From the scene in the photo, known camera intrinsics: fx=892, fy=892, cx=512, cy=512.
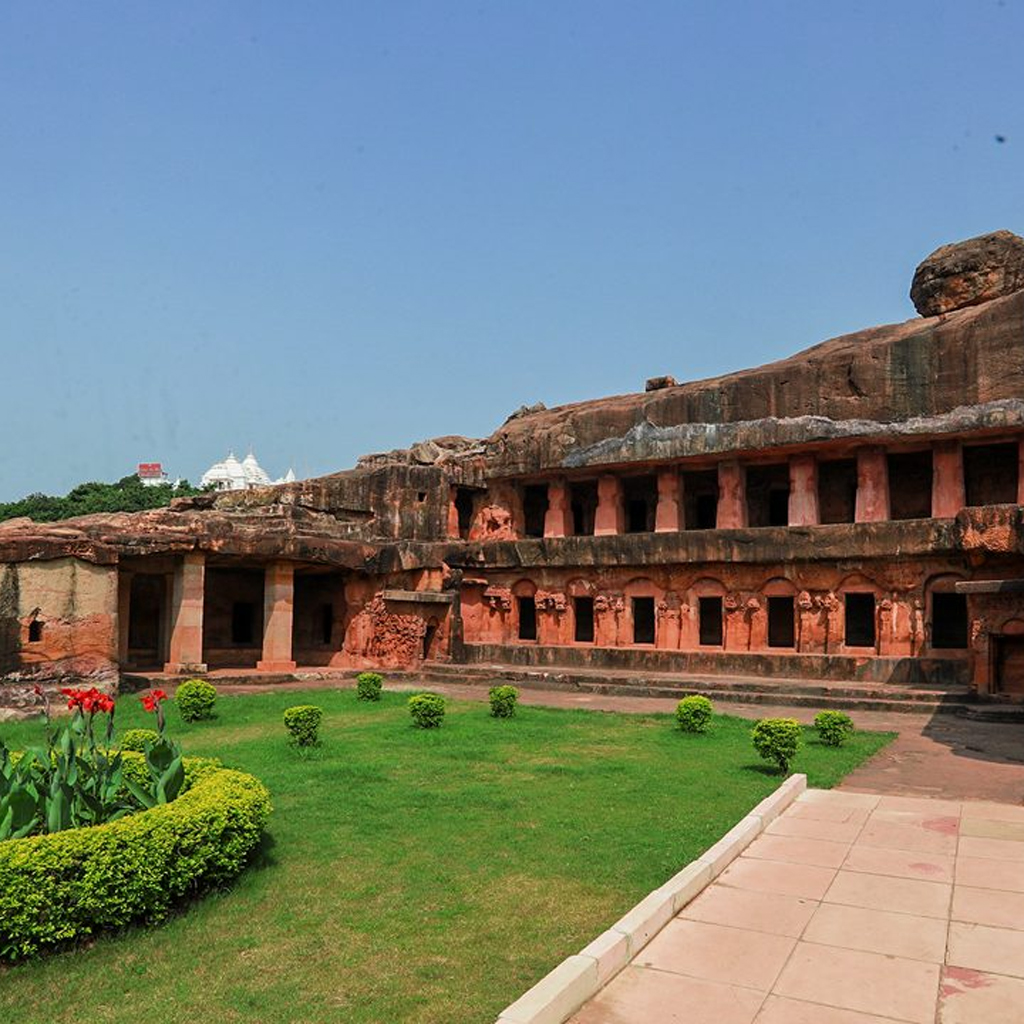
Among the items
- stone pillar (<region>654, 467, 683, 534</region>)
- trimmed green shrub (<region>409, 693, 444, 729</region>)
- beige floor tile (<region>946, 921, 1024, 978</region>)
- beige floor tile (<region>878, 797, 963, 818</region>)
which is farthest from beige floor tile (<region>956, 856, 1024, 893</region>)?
stone pillar (<region>654, 467, 683, 534</region>)

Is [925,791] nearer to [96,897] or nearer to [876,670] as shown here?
[96,897]

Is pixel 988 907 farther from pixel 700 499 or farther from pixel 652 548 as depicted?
pixel 700 499

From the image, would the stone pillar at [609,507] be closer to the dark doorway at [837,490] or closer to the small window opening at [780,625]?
the small window opening at [780,625]

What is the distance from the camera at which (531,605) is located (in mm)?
26906

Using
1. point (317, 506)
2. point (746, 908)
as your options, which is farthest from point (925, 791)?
point (317, 506)

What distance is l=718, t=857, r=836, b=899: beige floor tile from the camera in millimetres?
6277

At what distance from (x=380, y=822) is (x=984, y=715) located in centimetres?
1232

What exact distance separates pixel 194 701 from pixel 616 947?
12071 mm

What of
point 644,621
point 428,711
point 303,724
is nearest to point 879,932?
point 303,724

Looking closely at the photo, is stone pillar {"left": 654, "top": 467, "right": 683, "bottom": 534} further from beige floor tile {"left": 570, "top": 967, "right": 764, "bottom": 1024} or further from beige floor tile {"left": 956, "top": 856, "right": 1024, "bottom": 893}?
beige floor tile {"left": 570, "top": 967, "right": 764, "bottom": 1024}

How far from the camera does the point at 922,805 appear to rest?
350 inches

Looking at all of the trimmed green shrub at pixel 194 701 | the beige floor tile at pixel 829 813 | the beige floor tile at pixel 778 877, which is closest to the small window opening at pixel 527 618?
the trimmed green shrub at pixel 194 701

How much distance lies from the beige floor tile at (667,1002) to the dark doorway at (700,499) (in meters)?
21.6

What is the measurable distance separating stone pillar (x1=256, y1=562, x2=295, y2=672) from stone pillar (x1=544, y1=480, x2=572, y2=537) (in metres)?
8.28
